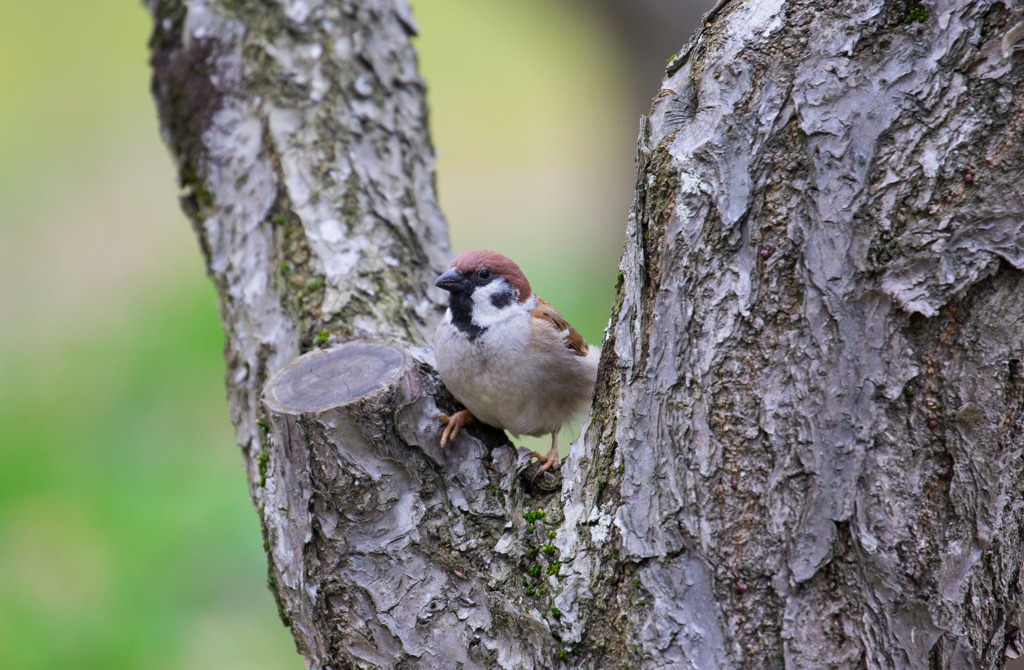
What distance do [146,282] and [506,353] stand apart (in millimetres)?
4880

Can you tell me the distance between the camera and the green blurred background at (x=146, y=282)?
13.7ft

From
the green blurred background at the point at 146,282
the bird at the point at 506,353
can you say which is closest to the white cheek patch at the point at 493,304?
the bird at the point at 506,353

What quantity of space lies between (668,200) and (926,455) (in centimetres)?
71

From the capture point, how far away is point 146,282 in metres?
6.48

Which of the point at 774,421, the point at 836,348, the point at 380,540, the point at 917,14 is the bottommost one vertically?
the point at 380,540

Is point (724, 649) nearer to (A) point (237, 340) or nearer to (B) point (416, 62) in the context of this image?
(A) point (237, 340)

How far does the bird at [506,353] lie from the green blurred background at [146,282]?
234 cm

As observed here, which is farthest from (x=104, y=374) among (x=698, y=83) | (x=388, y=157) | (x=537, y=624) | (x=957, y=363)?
(x=957, y=363)

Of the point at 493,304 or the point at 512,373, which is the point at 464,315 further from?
the point at 512,373

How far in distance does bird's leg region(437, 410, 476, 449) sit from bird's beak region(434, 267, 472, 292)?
514 millimetres

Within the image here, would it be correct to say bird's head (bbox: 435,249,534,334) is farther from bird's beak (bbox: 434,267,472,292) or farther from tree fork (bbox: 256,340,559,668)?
tree fork (bbox: 256,340,559,668)

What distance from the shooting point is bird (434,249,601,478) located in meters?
2.49

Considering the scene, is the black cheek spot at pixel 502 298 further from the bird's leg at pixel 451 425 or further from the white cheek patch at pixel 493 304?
the bird's leg at pixel 451 425

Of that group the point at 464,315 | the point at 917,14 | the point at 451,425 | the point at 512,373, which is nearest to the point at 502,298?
the point at 464,315
